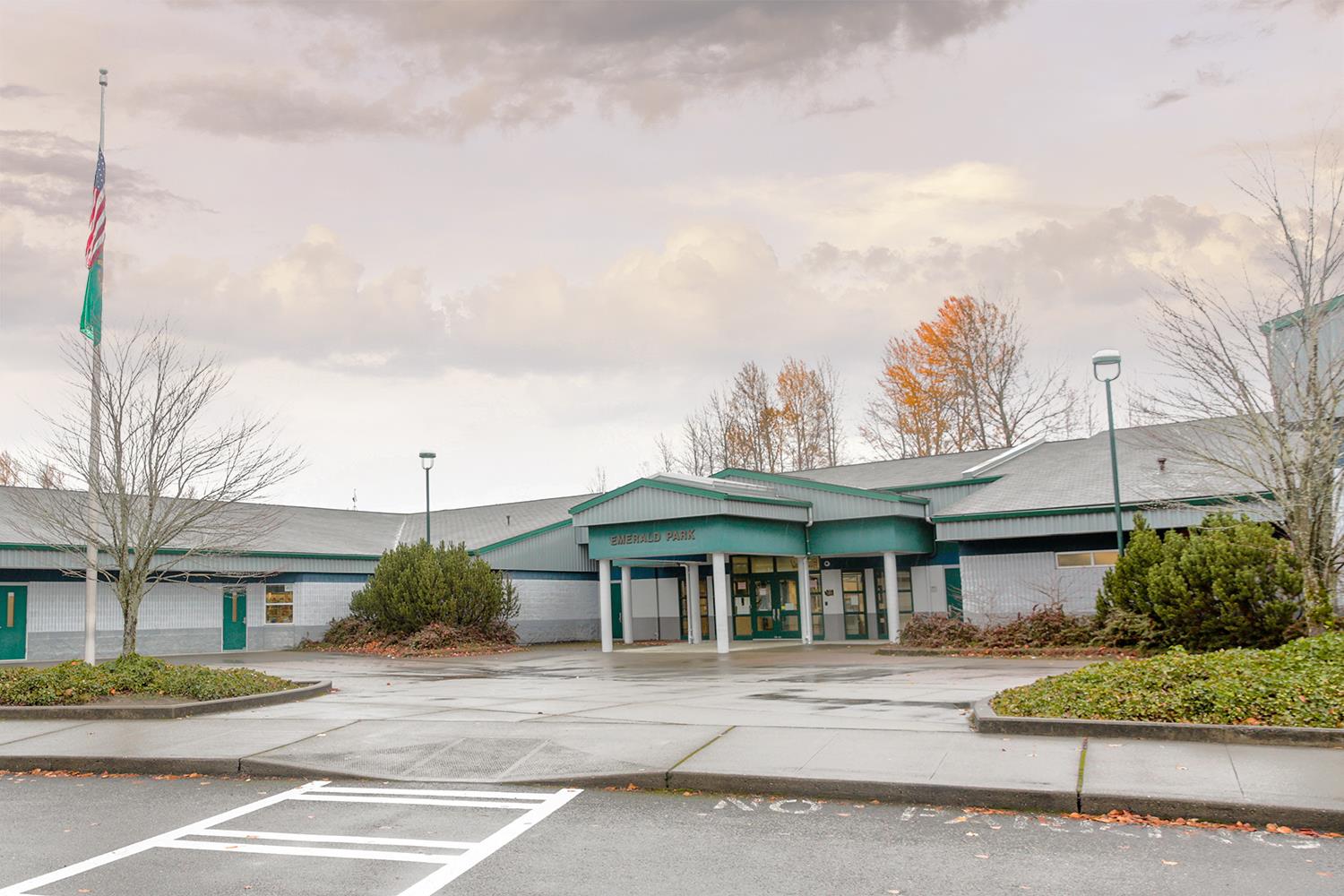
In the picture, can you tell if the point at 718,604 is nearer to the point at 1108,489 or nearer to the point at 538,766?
the point at 1108,489

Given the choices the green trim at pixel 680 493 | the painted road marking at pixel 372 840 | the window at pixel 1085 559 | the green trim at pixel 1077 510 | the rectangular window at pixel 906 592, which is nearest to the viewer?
the painted road marking at pixel 372 840

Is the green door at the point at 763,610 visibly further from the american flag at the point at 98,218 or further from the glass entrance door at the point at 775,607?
the american flag at the point at 98,218

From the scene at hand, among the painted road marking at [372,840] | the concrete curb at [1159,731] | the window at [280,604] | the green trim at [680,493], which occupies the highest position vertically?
the green trim at [680,493]

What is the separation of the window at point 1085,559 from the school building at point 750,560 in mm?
49

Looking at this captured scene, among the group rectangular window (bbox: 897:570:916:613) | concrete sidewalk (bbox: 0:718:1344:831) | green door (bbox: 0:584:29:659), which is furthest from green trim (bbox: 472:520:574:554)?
concrete sidewalk (bbox: 0:718:1344:831)

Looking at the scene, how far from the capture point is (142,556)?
1590 centimetres

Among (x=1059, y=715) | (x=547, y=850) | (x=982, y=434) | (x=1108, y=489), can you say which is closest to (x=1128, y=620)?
(x=1108, y=489)

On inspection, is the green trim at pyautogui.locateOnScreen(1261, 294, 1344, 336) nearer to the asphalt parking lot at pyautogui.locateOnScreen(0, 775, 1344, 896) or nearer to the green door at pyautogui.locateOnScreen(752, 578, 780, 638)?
the asphalt parking lot at pyautogui.locateOnScreen(0, 775, 1344, 896)

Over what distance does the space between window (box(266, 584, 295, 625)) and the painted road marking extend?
2717 centimetres

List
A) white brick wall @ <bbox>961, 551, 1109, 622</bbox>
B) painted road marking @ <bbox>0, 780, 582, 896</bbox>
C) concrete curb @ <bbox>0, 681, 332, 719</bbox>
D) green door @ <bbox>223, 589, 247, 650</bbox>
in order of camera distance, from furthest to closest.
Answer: green door @ <bbox>223, 589, 247, 650</bbox>, white brick wall @ <bbox>961, 551, 1109, 622</bbox>, concrete curb @ <bbox>0, 681, 332, 719</bbox>, painted road marking @ <bbox>0, 780, 582, 896</bbox>

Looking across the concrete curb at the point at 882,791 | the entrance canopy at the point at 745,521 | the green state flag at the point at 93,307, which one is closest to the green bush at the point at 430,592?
the entrance canopy at the point at 745,521

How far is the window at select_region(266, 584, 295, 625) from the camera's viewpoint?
113ft

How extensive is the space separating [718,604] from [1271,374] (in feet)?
52.0

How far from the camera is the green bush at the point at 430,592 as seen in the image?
30.8 metres
